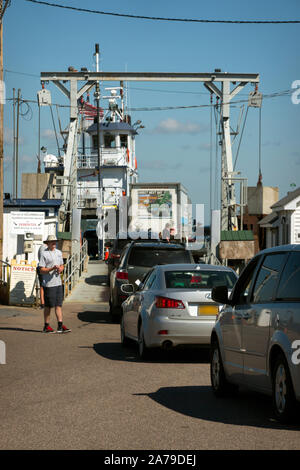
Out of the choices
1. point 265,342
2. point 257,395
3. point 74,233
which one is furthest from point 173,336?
point 74,233

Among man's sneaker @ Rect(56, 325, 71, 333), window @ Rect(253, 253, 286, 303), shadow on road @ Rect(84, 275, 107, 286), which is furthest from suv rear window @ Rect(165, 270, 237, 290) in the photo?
shadow on road @ Rect(84, 275, 107, 286)

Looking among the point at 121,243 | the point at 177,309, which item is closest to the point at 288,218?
the point at 121,243

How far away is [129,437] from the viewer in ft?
22.7

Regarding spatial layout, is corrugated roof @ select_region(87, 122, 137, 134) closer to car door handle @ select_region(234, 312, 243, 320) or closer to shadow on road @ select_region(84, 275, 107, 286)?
shadow on road @ select_region(84, 275, 107, 286)

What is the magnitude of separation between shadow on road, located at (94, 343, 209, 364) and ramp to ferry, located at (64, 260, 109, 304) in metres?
10.4

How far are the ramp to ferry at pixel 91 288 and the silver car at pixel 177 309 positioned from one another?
11820 millimetres

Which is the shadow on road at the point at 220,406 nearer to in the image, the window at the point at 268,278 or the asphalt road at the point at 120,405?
the asphalt road at the point at 120,405

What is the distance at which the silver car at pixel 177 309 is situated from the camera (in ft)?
41.0

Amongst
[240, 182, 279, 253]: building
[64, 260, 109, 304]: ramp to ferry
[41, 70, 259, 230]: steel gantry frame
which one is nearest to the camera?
[64, 260, 109, 304]: ramp to ferry

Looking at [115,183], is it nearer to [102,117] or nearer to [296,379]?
[102,117]

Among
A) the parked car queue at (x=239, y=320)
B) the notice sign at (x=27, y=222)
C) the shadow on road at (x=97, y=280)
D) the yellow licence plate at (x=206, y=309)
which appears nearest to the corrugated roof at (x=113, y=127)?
the shadow on road at (x=97, y=280)

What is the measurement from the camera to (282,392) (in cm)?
743

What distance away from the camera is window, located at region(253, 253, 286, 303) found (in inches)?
314
